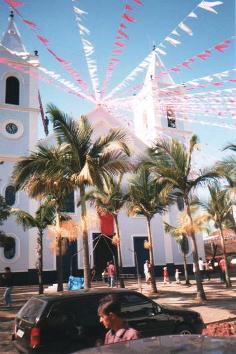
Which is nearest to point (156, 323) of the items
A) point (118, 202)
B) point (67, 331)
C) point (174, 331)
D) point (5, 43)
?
point (174, 331)

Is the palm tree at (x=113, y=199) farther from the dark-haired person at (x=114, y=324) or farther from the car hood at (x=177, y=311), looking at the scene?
the dark-haired person at (x=114, y=324)

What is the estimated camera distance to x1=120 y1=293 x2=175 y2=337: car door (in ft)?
22.1

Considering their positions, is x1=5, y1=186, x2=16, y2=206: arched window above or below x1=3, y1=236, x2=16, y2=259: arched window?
above

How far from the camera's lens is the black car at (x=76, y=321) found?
5918 mm

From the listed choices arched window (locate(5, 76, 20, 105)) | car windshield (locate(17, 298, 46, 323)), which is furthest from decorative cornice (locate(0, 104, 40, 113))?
car windshield (locate(17, 298, 46, 323))

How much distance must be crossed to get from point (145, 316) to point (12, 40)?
27.0 meters

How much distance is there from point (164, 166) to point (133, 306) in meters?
8.60

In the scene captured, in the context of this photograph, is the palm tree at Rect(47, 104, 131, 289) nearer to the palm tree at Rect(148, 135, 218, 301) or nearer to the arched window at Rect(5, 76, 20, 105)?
the palm tree at Rect(148, 135, 218, 301)

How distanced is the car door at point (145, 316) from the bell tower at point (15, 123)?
18.2 m

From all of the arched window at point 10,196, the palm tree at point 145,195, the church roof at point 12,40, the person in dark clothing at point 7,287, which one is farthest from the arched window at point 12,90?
the person in dark clothing at point 7,287

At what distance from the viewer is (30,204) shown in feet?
82.8

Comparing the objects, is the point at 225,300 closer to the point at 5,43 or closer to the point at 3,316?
the point at 3,316

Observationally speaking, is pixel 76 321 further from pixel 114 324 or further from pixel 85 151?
pixel 85 151

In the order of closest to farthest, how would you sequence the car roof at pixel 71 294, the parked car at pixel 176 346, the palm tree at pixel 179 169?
the parked car at pixel 176 346 → the car roof at pixel 71 294 → the palm tree at pixel 179 169
